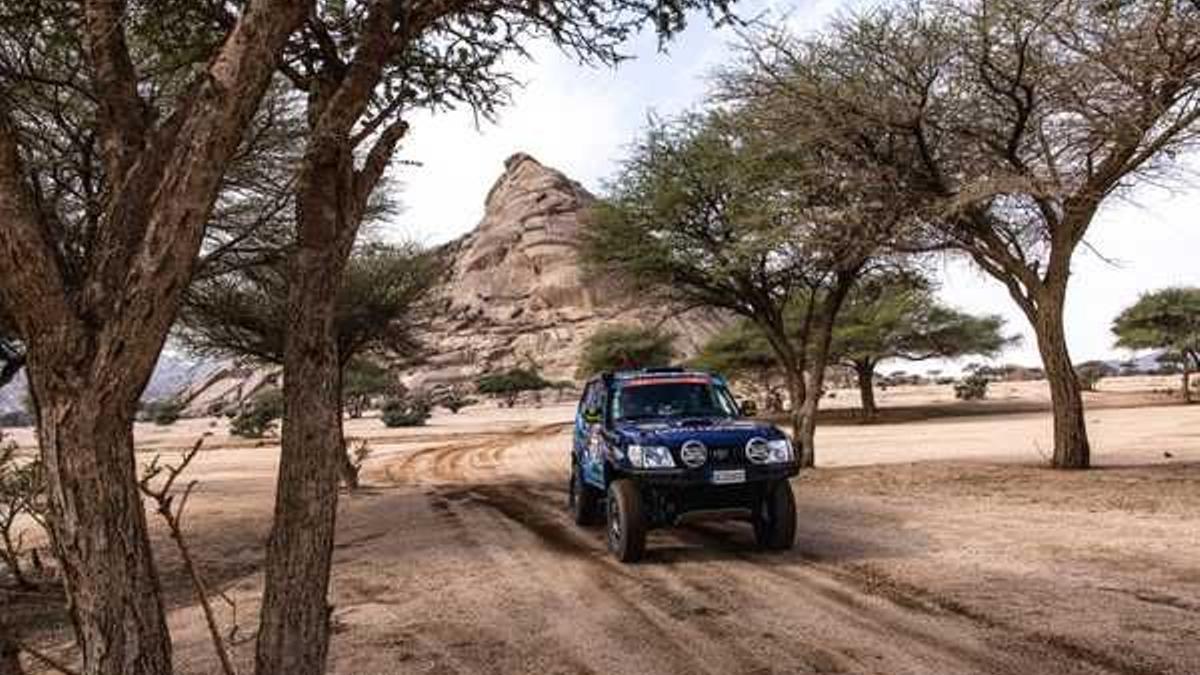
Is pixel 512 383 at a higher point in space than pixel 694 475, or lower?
higher

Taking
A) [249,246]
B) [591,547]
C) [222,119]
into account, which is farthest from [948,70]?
[222,119]

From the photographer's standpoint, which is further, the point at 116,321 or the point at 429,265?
the point at 429,265

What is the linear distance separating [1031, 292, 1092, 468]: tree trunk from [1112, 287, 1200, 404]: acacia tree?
134 feet

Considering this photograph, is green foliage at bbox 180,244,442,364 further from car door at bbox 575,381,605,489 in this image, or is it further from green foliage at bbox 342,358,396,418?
green foliage at bbox 342,358,396,418

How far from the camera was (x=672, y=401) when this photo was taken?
38.8 feet

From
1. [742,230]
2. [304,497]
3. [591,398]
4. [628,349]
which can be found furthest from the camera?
[628,349]

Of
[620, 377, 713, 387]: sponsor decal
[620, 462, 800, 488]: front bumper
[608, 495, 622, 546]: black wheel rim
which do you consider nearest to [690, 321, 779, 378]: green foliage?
[620, 377, 713, 387]: sponsor decal

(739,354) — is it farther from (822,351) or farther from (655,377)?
(655,377)

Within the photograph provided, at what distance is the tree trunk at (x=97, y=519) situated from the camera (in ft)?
10.5

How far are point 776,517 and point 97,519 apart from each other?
26.1 ft

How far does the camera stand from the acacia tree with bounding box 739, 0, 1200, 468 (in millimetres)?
13898

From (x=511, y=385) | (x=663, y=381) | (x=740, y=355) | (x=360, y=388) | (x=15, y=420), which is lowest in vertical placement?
(x=663, y=381)

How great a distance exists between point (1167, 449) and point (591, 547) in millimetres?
17628

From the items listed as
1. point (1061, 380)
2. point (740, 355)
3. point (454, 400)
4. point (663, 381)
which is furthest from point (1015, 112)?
point (454, 400)
